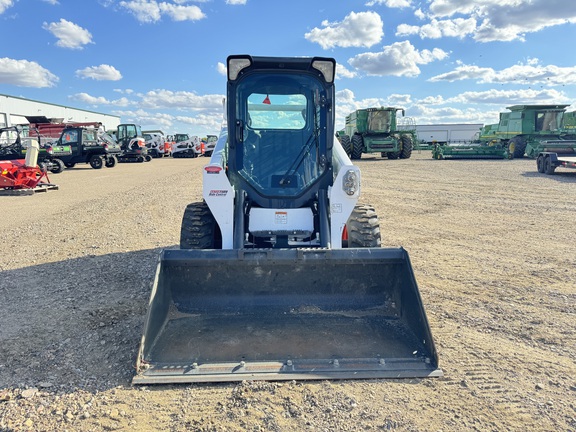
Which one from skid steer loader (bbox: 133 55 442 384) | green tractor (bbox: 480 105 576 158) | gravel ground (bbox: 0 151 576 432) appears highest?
green tractor (bbox: 480 105 576 158)

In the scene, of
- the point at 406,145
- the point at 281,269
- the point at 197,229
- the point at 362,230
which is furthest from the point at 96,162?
the point at 281,269

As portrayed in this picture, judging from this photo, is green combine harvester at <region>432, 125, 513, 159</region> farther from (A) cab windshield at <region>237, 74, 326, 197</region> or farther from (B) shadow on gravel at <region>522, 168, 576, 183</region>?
(A) cab windshield at <region>237, 74, 326, 197</region>

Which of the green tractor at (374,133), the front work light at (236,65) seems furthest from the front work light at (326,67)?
the green tractor at (374,133)

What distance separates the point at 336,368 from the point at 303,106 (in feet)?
9.79

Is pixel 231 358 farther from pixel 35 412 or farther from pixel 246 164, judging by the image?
pixel 246 164

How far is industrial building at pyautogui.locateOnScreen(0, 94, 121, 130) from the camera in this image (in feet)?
133

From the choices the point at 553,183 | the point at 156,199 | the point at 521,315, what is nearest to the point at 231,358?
the point at 521,315

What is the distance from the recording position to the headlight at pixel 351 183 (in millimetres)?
4250

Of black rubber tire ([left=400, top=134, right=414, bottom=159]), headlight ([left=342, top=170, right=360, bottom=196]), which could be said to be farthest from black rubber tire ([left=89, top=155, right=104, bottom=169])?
headlight ([left=342, top=170, right=360, bottom=196])

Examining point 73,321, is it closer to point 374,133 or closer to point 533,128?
point 374,133

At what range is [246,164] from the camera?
15.6ft

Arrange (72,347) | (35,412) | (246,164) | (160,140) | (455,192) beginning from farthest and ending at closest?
(160,140) < (455,192) < (246,164) < (72,347) < (35,412)

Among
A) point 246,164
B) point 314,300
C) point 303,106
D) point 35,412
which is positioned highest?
point 303,106

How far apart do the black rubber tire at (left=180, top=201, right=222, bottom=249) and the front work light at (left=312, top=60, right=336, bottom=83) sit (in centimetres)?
192
